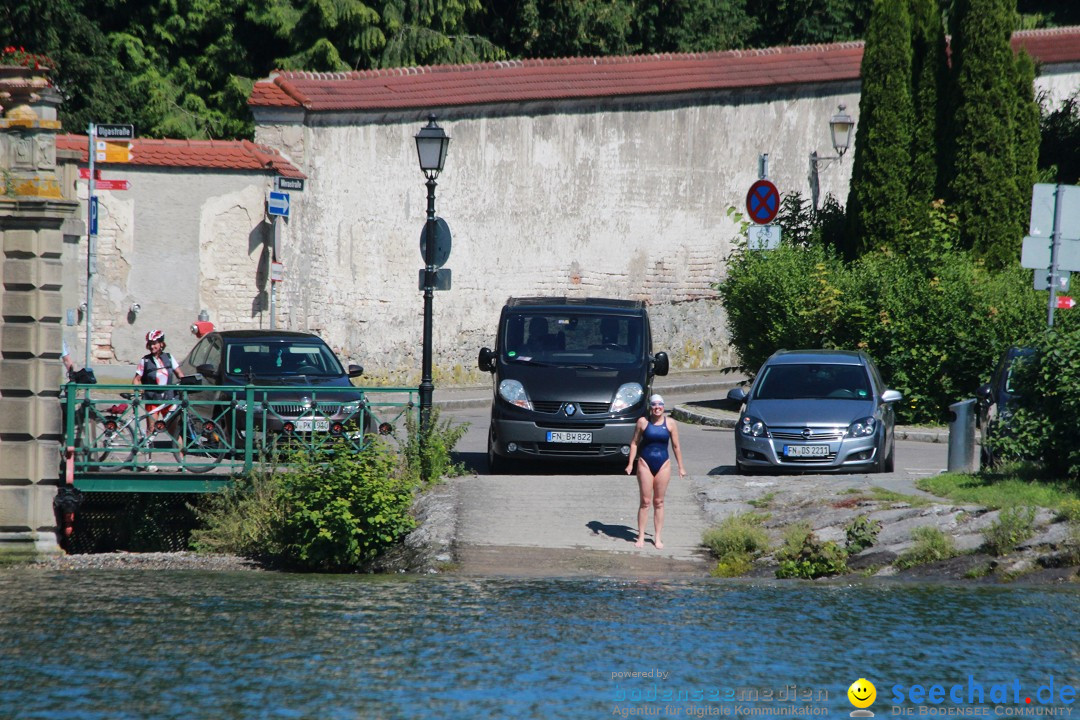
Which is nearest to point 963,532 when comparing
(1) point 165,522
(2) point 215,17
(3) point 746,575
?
(3) point 746,575

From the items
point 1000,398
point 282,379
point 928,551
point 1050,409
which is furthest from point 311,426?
point 1000,398

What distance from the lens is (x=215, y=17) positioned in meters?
38.7

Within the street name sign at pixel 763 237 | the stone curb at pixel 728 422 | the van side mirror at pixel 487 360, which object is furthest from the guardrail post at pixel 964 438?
the street name sign at pixel 763 237

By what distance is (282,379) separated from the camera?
59.7ft

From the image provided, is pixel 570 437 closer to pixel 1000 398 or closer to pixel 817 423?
pixel 817 423

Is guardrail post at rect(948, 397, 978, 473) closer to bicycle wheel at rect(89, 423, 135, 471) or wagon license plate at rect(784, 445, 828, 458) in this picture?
wagon license plate at rect(784, 445, 828, 458)

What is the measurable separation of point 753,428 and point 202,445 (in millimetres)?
6197

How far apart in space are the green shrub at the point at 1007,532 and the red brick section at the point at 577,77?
1877 cm

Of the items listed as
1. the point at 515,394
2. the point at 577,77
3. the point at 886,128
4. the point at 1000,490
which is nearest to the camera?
the point at 1000,490

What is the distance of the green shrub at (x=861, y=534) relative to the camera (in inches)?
540

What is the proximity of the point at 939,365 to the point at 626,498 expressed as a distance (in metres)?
9.19

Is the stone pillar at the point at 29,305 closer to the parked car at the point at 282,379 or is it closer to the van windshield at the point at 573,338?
the parked car at the point at 282,379

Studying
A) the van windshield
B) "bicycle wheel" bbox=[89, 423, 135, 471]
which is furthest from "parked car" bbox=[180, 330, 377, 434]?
the van windshield

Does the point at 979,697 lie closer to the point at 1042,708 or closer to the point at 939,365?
the point at 1042,708
